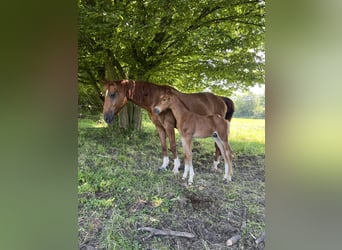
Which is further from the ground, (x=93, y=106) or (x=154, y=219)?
(x=93, y=106)

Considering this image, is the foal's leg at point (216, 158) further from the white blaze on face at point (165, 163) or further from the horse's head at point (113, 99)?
the horse's head at point (113, 99)

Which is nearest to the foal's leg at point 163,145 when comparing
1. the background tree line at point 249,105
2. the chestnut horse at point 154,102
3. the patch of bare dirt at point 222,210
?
the chestnut horse at point 154,102

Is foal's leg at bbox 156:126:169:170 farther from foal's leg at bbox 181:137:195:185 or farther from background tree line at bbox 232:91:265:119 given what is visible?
background tree line at bbox 232:91:265:119

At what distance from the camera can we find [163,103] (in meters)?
1.47

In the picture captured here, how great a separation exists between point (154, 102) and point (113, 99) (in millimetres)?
204

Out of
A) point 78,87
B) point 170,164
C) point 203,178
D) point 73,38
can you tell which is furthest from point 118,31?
point 203,178

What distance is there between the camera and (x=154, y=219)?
142 cm

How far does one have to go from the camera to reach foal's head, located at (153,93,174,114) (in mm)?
1464

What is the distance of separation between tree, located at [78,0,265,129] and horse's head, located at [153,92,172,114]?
0.21ft
